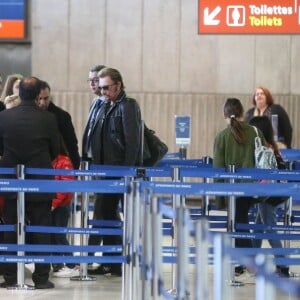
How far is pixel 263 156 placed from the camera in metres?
9.67

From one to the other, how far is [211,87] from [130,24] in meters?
1.62

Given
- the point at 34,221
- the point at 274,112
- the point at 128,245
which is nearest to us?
the point at 128,245

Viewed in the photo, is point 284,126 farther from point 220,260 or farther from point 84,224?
point 220,260

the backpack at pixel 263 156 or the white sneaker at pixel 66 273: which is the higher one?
the backpack at pixel 263 156

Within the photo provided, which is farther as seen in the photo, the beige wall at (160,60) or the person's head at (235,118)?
the beige wall at (160,60)

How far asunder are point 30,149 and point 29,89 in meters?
0.50

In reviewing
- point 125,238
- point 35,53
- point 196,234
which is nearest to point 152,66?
point 35,53

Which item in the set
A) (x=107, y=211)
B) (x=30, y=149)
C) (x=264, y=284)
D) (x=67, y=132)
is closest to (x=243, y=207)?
(x=107, y=211)

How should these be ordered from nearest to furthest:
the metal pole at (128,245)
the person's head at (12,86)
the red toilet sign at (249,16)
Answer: the metal pole at (128,245) → the person's head at (12,86) → the red toilet sign at (249,16)

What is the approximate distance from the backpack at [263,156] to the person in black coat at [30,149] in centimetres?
193

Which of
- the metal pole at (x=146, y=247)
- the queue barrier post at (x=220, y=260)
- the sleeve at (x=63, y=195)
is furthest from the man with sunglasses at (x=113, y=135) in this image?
the queue barrier post at (x=220, y=260)

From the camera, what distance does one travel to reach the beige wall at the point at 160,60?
55.1 feet

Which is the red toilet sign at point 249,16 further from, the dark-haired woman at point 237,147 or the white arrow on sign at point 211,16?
the dark-haired woman at point 237,147

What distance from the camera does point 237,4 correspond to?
16141 mm
